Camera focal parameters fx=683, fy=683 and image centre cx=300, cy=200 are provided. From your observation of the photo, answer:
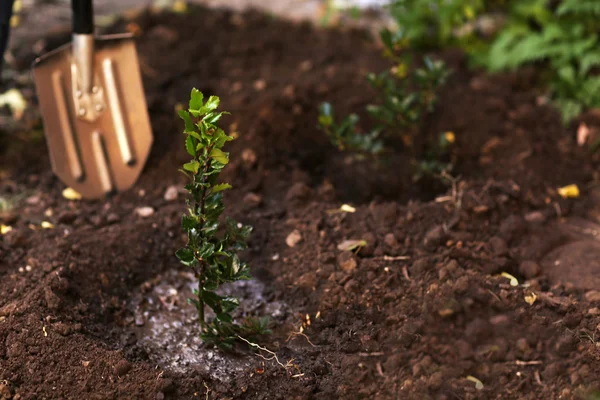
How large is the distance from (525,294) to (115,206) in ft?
5.33

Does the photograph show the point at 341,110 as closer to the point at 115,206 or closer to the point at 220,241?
the point at 115,206

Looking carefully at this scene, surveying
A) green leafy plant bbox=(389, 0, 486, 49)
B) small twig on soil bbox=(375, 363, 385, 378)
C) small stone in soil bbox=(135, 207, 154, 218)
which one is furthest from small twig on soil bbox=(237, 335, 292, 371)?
green leafy plant bbox=(389, 0, 486, 49)

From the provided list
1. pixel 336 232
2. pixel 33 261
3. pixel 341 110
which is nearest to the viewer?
pixel 33 261

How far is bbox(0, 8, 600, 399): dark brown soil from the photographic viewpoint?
74.3 inches

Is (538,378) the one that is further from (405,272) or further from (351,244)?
(351,244)

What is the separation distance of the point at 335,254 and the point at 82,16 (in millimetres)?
1376

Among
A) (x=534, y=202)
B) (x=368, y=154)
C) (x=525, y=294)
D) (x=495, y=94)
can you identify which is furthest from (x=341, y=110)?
(x=525, y=294)

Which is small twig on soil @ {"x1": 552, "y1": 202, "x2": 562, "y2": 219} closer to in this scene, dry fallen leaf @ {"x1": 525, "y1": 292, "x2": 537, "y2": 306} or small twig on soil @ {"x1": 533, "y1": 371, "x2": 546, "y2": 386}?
dry fallen leaf @ {"x1": 525, "y1": 292, "x2": 537, "y2": 306}

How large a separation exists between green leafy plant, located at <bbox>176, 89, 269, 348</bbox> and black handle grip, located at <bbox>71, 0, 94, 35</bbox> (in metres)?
0.99

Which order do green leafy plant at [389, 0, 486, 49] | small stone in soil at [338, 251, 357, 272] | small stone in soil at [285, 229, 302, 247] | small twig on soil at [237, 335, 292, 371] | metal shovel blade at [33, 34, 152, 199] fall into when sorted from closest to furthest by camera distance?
small twig on soil at [237, 335, 292, 371], small stone in soil at [338, 251, 357, 272], small stone in soil at [285, 229, 302, 247], metal shovel blade at [33, 34, 152, 199], green leafy plant at [389, 0, 486, 49]

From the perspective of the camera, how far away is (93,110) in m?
2.86

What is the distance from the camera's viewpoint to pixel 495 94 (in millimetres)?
3367

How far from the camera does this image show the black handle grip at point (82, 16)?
2680mm

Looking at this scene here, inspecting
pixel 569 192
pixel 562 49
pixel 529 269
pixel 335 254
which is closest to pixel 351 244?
pixel 335 254
